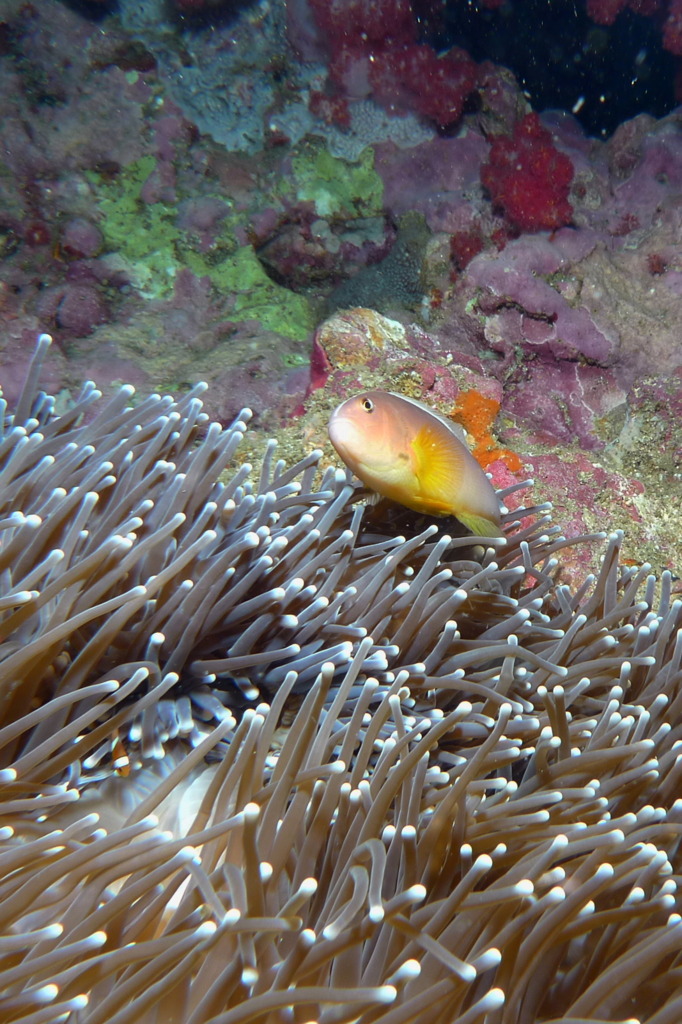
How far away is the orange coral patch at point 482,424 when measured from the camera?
11.2 ft

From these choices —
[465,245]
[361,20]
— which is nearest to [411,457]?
[465,245]

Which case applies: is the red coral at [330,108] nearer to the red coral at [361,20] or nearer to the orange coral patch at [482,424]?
the red coral at [361,20]

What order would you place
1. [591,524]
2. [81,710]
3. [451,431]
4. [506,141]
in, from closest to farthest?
[81,710] → [451,431] → [591,524] → [506,141]

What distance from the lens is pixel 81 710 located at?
150 cm

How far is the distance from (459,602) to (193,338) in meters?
4.05

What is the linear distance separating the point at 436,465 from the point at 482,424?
1500 mm

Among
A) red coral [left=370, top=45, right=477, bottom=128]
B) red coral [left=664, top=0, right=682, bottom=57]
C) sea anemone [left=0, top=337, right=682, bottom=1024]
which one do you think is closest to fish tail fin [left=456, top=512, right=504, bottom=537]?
sea anemone [left=0, top=337, right=682, bottom=1024]

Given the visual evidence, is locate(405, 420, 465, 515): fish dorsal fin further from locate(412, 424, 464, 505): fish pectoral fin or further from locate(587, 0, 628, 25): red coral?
locate(587, 0, 628, 25): red coral

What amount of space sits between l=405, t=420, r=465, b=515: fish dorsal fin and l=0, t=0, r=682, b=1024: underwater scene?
0.04ft

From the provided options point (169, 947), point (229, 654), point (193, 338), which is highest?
point (193, 338)

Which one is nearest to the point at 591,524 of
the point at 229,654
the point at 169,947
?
the point at 229,654

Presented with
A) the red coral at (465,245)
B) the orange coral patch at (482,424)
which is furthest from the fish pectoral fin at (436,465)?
the red coral at (465,245)

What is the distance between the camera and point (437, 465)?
210cm

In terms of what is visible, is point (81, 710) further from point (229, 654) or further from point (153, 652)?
point (229, 654)
